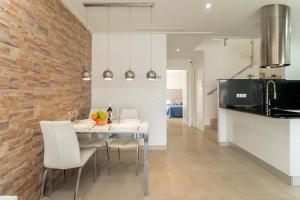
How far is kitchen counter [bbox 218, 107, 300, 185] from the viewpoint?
3059mm

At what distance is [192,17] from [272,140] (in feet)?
8.37

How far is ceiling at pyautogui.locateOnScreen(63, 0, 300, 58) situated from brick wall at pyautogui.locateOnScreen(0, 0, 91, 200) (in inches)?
30.0

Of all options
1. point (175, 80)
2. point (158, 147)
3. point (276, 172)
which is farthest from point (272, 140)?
point (175, 80)

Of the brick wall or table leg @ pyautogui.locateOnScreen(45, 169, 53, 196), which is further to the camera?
table leg @ pyautogui.locateOnScreen(45, 169, 53, 196)

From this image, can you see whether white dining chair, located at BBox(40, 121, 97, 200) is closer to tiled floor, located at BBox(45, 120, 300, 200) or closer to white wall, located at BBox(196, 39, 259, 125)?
tiled floor, located at BBox(45, 120, 300, 200)

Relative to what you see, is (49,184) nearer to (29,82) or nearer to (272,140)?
(29,82)

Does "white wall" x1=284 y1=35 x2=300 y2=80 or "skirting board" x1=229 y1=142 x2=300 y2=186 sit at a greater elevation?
"white wall" x1=284 y1=35 x2=300 y2=80

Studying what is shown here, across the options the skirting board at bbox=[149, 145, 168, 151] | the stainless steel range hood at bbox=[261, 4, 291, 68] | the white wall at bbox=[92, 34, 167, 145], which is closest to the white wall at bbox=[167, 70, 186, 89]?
the white wall at bbox=[92, 34, 167, 145]

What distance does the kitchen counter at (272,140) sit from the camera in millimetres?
3059

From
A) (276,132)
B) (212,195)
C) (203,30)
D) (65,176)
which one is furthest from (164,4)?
(65,176)

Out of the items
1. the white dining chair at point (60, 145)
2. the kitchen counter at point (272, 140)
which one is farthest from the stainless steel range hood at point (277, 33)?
the white dining chair at point (60, 145)

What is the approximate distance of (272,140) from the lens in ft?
11.4

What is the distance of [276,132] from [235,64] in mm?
4260

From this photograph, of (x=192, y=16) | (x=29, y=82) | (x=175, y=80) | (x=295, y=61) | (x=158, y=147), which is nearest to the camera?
(x=29, y=82)
